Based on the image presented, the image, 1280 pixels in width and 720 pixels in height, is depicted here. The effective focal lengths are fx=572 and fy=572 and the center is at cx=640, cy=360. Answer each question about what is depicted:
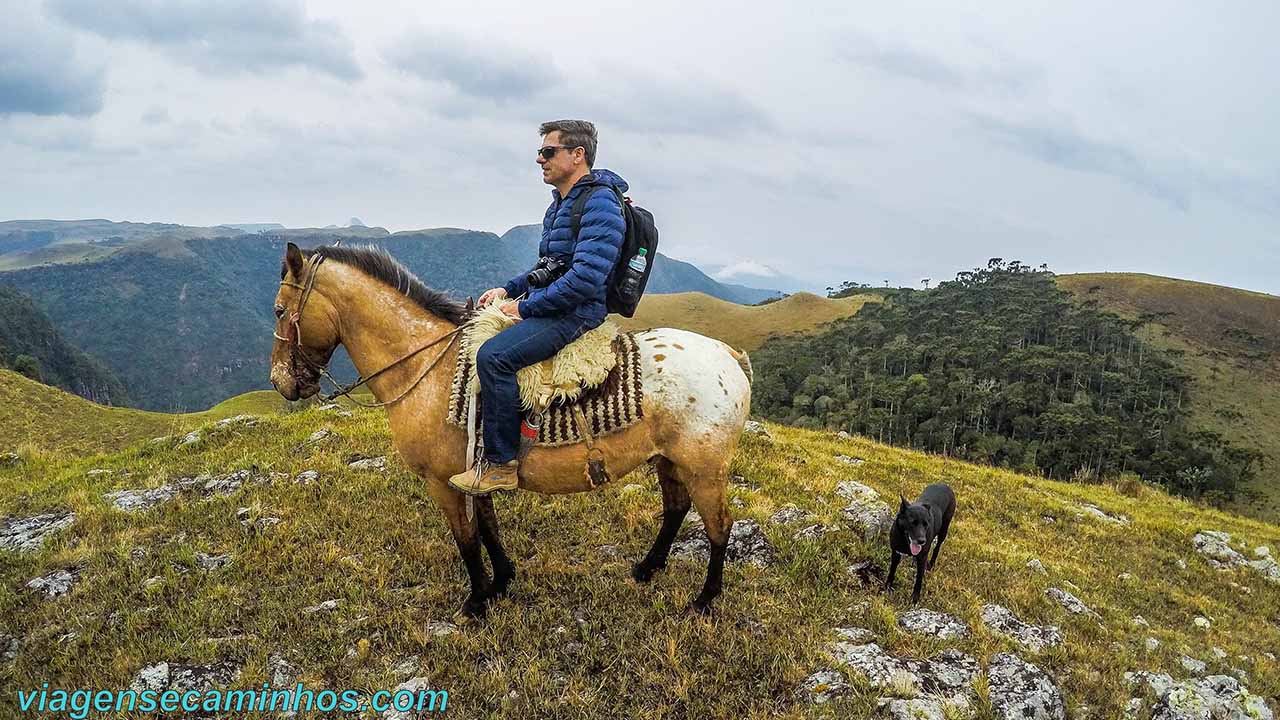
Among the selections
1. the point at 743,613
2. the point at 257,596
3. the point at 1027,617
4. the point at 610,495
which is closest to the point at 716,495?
the point at 743,613

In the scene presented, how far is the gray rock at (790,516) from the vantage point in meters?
7.55

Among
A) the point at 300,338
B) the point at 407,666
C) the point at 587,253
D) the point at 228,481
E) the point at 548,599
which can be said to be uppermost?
the point at 587,253

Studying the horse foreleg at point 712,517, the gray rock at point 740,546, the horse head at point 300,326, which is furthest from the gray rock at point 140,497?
the horse foreleg at point 712,517

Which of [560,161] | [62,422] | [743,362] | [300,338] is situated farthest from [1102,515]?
[62,422]

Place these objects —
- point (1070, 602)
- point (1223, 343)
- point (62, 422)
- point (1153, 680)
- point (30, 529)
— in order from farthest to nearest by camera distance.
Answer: point (1223, 343) → point (62, 422) → point (30, 529) → point (1070, 602) → point (1153, 680)

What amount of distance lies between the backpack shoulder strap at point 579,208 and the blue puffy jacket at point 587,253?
0.02 m

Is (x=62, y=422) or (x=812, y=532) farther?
(x=62, y=422)

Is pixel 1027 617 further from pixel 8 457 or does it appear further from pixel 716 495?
pixel 8 457

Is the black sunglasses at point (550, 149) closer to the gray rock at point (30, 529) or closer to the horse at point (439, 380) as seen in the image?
the horse at point (439, 380)

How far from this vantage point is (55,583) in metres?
5.80

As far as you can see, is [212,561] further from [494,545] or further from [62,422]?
[62,422]

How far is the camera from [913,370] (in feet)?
259

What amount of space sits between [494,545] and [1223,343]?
12230 centimetres

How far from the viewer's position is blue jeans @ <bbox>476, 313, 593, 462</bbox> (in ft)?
15.5
